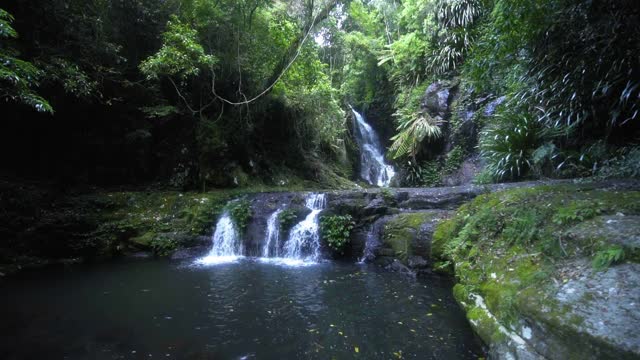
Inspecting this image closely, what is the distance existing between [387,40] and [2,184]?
662 inches

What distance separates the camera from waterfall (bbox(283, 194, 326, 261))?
8.42 metres

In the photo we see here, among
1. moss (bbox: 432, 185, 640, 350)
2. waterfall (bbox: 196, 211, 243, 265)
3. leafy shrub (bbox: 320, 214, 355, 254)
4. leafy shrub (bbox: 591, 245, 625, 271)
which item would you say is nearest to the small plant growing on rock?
leafy shrub (bbox: 320, 214, 355, 254)

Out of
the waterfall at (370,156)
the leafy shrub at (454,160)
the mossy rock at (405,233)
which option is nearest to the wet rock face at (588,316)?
the mossy rock at (405,233)

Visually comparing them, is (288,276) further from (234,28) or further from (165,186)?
(234,28)

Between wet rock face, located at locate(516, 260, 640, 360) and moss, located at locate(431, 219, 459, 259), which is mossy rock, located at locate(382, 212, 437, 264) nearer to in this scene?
moss, located at locate(431, 219, 459, 259)

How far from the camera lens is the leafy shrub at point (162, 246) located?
8.50 meters

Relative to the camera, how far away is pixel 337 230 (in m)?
8.25

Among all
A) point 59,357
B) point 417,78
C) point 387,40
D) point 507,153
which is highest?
point 387,40

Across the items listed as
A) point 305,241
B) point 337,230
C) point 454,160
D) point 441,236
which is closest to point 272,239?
point 305,241

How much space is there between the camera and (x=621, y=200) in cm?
348

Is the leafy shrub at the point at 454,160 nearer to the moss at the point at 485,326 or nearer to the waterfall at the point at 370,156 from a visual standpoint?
the waterfall at the point at 370,156

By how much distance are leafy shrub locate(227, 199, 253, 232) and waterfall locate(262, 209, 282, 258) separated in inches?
26.6

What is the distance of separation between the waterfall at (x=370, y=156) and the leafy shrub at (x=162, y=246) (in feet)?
29.9

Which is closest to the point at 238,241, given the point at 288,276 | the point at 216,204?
the point at 216,204
